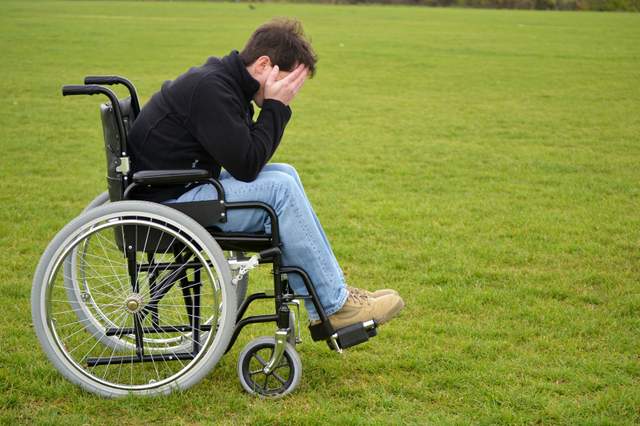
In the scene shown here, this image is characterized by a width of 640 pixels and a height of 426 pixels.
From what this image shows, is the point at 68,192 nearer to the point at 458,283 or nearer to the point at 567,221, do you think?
the point at 458,283

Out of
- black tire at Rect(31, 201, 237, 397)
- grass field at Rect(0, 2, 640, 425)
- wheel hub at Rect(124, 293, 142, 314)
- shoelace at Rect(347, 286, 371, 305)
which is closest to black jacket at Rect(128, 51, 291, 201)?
black tire at Rect(31, 201, 237, 397)

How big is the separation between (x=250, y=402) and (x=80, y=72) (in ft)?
49.6

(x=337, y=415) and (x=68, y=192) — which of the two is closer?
(x=337, y=415)

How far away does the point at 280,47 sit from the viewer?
354cm

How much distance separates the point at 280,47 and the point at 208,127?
48 cm

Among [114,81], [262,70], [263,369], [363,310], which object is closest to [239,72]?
[262,70]

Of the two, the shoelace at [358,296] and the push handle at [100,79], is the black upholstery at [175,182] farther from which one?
the shoelace at [358,296]

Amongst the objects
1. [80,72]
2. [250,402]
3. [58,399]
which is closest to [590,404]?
[250,402]

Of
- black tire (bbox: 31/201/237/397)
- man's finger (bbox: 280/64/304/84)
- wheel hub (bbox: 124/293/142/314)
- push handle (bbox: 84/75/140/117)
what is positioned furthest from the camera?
push handle (bbox: 84/75/140/117)

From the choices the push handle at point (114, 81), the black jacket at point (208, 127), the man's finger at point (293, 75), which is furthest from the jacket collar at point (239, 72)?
the push handle at point (114, 81)

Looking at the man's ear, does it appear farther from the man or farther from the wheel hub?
the wheel hub

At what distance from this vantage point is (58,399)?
141 inches

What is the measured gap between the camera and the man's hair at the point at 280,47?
3.54m

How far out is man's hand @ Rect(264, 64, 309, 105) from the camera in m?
3.57
